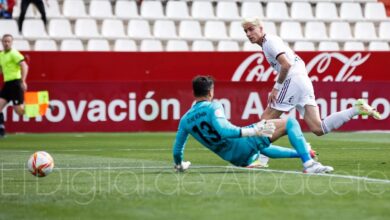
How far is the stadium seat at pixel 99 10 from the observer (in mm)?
25047

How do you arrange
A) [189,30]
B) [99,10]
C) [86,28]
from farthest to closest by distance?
[189,30] < [99,10] < [86,28]

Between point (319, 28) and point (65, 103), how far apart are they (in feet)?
26.6

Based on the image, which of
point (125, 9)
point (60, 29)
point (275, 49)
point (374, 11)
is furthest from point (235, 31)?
point (275, 49)

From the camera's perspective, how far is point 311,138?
66.6ft

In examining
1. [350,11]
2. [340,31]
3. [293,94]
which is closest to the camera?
[293,94]

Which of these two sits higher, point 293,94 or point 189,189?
point 293,94

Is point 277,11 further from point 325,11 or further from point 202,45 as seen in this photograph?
point 202,45

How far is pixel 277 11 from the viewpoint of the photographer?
26.7 meters

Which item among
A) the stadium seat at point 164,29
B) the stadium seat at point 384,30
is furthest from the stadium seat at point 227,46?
the stadium seat at point 384,30

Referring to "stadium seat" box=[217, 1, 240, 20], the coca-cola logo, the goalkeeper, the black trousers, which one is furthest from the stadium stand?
the goalkeeper

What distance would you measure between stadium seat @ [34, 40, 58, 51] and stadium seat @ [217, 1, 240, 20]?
15.8 ft

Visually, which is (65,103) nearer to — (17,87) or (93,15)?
(17,87)

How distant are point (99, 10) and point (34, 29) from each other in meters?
1.86

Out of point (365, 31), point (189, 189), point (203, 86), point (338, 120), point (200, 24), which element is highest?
point (200, 24)
